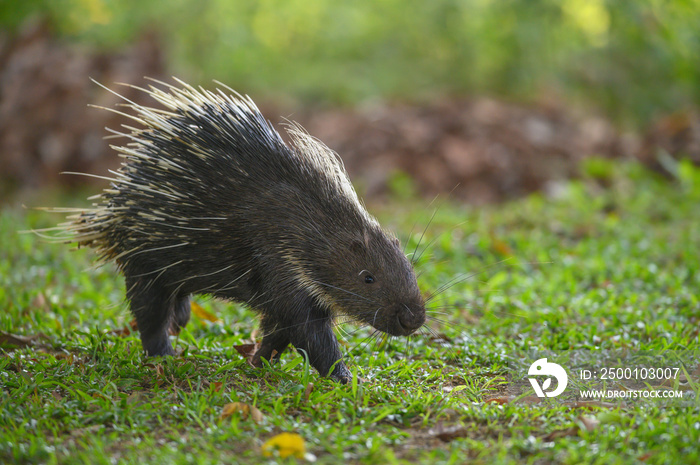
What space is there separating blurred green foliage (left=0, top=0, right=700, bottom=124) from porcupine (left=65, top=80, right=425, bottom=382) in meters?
9.02

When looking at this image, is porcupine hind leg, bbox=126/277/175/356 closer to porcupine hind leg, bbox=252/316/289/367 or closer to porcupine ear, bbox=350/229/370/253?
porcupine hind leg, bbox=252/316/289/367

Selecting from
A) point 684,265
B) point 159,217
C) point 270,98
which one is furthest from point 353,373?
point 270,98

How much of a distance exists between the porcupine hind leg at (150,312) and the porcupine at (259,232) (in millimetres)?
87

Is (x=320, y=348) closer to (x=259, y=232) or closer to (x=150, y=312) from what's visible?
(x=259, y=232)

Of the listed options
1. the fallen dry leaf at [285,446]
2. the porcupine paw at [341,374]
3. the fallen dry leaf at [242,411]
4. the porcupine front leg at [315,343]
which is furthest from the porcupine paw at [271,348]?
the fallen dry leaf at [285,446]

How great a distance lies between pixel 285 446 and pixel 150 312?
6.74 ft

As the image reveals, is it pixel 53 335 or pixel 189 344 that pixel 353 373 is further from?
pixel 53 335

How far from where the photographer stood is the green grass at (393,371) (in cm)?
381

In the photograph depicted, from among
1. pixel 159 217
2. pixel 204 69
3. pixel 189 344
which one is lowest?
pixel 189 344

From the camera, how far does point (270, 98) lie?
57.6 feet

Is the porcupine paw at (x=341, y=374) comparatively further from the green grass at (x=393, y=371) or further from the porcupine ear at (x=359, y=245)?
the porcupine ear at (x=359, y=245)

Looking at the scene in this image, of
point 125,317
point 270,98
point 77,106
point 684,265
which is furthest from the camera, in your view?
point 270,98

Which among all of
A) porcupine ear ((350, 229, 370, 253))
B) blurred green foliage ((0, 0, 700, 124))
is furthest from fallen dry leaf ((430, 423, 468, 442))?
blurred green foliage ((0, 0, 700, 124))

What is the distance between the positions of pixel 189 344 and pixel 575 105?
12.4m
